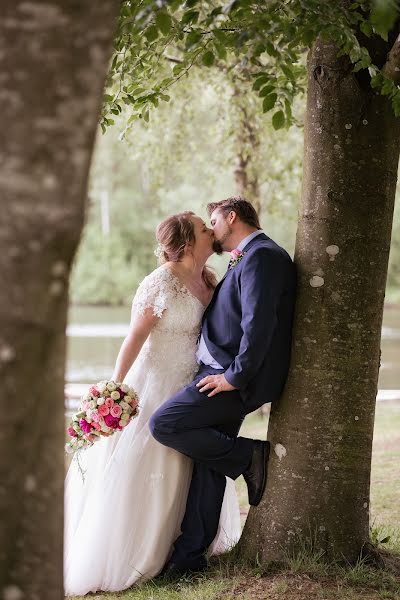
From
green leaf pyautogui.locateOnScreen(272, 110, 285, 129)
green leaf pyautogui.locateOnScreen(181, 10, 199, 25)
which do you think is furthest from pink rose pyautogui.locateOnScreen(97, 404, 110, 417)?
green leaf pyautogui.locateOnScreen(181, 10, 199, 25)

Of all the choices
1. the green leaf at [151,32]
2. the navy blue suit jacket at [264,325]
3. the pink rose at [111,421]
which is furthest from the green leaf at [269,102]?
the pink rose at [111,421]

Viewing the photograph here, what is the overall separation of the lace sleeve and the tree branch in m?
1.89

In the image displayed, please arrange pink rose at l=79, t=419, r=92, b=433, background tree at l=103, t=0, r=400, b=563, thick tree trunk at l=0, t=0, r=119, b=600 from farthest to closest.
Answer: pink rose at l=79, t=419, r=92, b=433, background tree at l=103, t=0, r=400, b=563, thick tree trunk at l=0, t=0, r=119, b=600

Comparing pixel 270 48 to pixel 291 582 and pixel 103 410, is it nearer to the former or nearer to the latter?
pixel 103 410

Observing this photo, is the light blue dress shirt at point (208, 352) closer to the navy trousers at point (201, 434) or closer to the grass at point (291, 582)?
the navy trousers at point (201, 434)

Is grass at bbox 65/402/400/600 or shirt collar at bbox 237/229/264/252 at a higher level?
shirt collar at bbox 237/229/264/252

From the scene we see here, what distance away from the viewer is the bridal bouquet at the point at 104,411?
445cm

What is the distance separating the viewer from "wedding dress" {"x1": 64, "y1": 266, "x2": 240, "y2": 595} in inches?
177

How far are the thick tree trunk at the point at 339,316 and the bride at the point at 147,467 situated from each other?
85 cm

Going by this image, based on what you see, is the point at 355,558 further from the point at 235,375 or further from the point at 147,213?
the point at 147,213

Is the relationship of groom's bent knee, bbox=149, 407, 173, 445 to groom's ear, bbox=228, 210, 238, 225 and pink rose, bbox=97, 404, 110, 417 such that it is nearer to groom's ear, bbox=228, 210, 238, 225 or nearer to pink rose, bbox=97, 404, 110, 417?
pink rose, bbox=97, 404, 110, 417

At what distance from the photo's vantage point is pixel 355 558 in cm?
405

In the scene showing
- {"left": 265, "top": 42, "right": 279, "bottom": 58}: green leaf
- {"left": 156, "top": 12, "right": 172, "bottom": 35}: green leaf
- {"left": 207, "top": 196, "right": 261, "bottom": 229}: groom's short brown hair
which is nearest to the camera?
{"left": 156, "top": 12, "right": 172, "bottom": 35}: green leaf

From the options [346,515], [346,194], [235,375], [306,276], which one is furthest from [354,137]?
[346,515]
